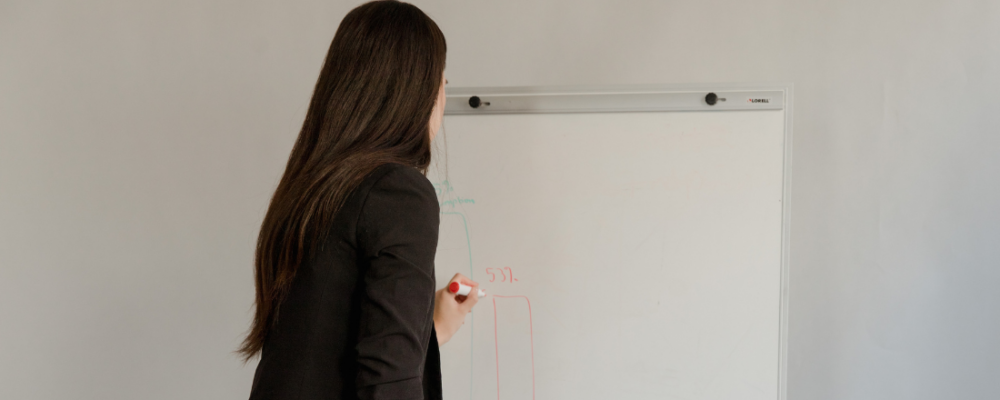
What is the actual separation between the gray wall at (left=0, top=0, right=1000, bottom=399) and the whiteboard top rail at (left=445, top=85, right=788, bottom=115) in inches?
15.1

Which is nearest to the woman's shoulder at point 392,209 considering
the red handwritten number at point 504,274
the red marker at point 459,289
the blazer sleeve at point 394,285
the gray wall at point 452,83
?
the blazer sleeve at point 394,285

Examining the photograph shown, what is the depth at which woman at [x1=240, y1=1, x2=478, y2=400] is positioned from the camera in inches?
28.9

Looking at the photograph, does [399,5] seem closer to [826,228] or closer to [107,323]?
[826,228]

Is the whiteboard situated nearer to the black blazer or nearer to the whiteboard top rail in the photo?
the whiteboard top rail

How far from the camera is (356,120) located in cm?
81

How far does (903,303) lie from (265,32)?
69.2 inches

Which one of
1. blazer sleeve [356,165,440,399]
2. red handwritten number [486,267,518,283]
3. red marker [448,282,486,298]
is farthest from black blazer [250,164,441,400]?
red handwritten number [486,267,518,283]

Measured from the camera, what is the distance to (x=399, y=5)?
86 cm

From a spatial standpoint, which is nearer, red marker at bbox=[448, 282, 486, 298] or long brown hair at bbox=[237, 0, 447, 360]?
long brown hair at bbox=[237, 0, 447, 360]

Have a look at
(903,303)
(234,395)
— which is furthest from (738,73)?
(234,395)

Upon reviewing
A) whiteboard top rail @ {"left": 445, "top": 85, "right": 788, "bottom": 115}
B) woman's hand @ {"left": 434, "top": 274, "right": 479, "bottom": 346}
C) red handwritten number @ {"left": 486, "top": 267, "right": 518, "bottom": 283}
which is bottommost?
woman's hand @ {"left": 434, "top": 274, "right": 479, "bottom": 346}

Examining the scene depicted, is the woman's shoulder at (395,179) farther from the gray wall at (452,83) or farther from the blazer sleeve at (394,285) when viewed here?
the gray wall at (452,83)

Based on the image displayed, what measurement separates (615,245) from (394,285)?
574 millimetres

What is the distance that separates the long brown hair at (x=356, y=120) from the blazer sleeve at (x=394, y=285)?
55 millimetres
